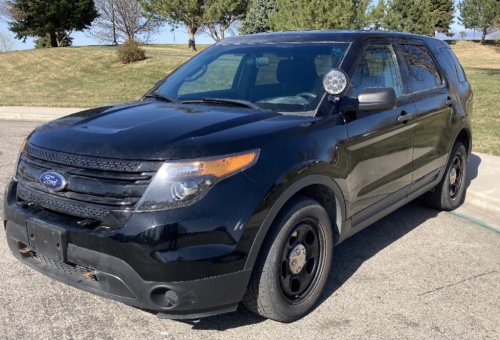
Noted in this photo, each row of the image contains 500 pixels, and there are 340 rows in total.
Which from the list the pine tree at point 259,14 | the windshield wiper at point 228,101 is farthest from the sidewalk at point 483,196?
the pine tree at point 259,14

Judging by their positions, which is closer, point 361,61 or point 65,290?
point 65,290

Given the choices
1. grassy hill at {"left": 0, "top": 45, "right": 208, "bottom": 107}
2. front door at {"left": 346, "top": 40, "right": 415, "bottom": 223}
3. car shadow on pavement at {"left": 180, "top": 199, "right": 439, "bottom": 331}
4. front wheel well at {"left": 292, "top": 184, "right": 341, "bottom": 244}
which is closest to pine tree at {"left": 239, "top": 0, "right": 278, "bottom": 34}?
grassy hill at {"left": 0, "top": 45, "right": 208, "bottom": 107}

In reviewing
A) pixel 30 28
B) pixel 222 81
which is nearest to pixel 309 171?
pixel 222 81

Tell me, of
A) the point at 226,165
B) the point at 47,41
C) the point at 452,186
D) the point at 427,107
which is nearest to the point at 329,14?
the point at 452,186

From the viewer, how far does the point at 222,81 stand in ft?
14.3

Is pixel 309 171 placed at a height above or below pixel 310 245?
above

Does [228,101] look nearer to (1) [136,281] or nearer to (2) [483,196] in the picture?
(1) [136,281]

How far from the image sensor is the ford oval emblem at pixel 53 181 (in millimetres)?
2828

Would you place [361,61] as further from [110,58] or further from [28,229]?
[110,58]

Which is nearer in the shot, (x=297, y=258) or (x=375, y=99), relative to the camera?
(x=297, y=258)

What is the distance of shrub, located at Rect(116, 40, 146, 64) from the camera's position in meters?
28.8

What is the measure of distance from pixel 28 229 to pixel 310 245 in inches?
69.0

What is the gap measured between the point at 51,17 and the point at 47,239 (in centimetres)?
4855

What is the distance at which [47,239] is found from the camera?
2814 millimetres
